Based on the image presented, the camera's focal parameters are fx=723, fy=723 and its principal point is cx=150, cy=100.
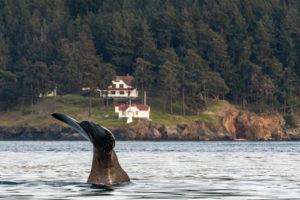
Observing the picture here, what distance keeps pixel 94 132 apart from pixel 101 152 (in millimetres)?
2150

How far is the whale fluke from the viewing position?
28.9 metres

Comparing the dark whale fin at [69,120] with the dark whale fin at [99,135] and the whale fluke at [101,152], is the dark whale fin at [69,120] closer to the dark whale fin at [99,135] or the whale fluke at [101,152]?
the whale fluke at [101,152]

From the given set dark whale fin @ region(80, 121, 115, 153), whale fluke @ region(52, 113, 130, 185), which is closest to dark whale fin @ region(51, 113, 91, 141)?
whale fluke @ region(52, 113, 130, 185)

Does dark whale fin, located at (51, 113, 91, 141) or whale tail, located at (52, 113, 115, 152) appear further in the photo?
whale tail, located at (52, 113, 115, 152)

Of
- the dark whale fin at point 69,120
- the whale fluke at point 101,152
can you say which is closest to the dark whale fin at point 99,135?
the whale fluke at point 101,152

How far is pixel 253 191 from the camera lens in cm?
3347

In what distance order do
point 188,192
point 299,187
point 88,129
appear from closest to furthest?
point 88,129
point 188,192
point 299,187

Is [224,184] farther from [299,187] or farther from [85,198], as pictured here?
[85,198]

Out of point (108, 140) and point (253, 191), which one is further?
point (253, 191)

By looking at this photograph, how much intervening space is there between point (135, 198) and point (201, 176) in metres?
15.2

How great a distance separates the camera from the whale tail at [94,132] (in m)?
28.5

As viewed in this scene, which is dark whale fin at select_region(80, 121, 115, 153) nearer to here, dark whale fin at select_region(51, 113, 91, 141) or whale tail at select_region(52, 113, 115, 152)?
whale tail at select_region(52, 113, 115, 152)

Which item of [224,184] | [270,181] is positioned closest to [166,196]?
[224,184]

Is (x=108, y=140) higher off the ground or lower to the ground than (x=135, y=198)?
higher
